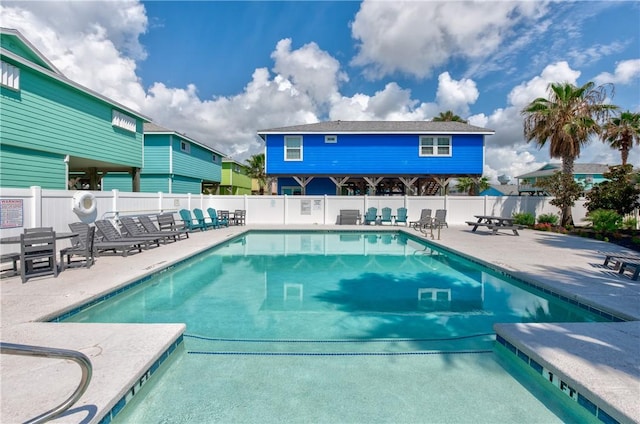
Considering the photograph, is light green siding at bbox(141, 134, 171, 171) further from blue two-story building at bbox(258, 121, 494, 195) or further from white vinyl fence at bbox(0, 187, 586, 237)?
blue two-story building at bbox(258, 121, 494, 195)

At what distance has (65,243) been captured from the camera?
9539mm

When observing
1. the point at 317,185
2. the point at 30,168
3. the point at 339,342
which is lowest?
the point at 339,342

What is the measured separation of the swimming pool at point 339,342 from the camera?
3145 millimetres

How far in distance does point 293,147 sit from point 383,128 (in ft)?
20.0

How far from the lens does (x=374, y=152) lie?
20.7 meters

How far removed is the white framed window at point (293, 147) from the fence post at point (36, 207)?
13809 mm

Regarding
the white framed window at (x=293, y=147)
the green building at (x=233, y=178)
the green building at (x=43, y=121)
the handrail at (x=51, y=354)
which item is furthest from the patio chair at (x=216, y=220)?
the green building at (x=233, y=178)

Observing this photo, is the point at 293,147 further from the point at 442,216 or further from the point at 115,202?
the point at 115,202

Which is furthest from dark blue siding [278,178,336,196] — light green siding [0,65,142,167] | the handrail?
the handrail

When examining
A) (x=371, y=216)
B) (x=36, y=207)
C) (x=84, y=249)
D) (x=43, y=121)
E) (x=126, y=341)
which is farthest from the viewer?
(x=371, y=216)

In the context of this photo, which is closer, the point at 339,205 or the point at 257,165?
the point at 339,205

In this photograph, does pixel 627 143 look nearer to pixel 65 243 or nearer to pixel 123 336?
pixel 123 336

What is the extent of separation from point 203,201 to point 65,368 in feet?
57.7

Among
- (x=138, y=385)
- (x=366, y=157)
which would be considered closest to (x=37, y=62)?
(x=138, y=385)
